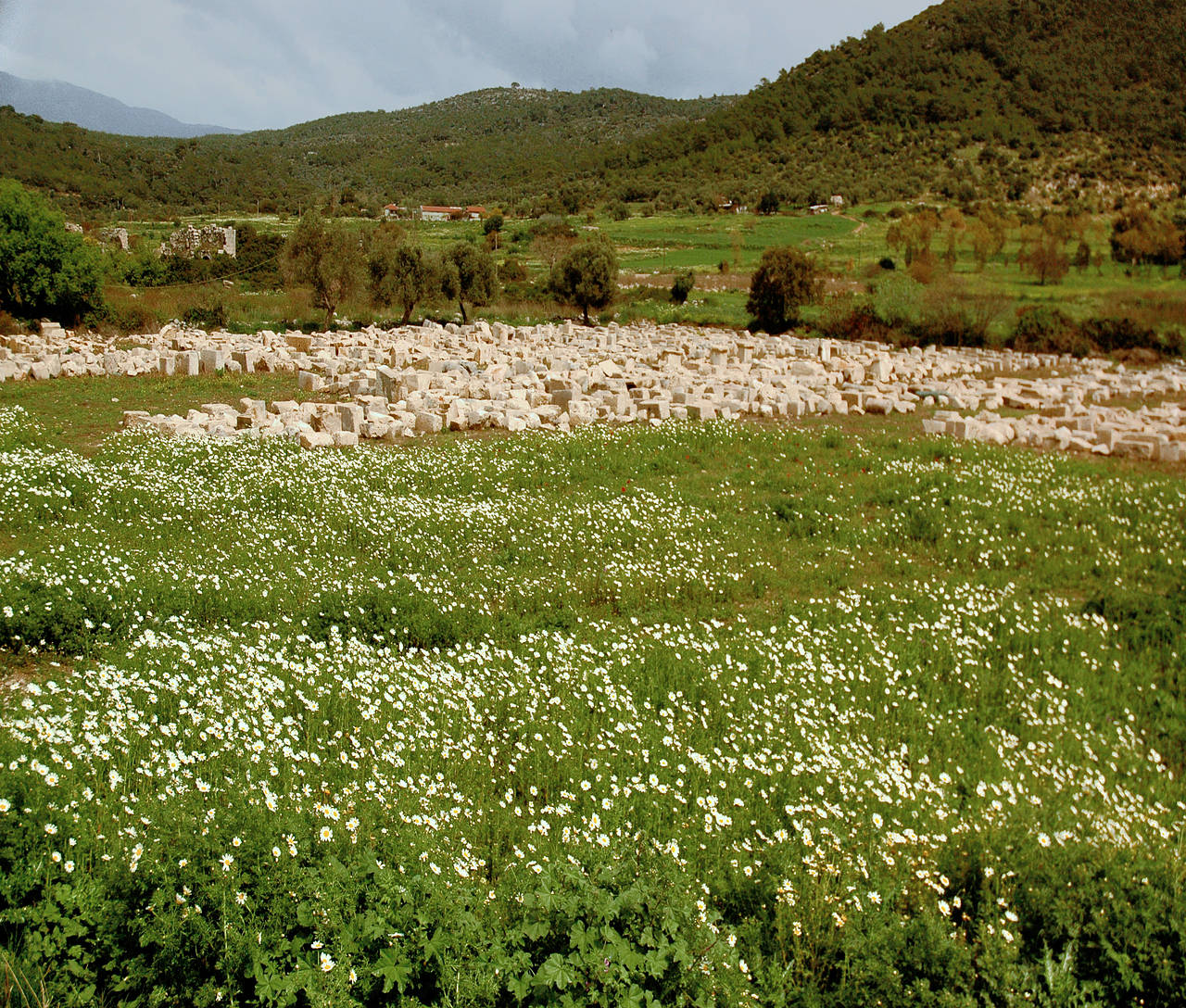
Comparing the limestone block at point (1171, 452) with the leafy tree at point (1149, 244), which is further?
the leafy tree at point (1149, 244)

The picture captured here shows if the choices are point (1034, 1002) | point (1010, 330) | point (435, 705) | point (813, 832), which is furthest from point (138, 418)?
point (1010, 330)

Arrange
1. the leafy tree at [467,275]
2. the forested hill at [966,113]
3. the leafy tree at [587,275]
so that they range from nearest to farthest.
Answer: the leafy tree at [467,275] → the leafy tree at [587,275] → the forested hill at [966,113]

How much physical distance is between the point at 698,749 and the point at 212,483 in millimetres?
8229

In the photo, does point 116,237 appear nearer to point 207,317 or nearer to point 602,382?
point 207,317

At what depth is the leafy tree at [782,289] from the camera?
1441 inches

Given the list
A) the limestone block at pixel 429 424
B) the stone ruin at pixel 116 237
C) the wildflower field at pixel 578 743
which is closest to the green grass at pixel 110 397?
the wildflower field at pixel 578 743

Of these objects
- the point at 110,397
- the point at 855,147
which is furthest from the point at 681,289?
the point at 855,147

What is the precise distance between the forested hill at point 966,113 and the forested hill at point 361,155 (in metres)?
21.7

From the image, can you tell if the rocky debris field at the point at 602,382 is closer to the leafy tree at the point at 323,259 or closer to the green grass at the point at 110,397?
the green grass at the point at 110,397

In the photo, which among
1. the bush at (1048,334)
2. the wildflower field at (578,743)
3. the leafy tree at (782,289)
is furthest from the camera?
the leafy tree at (782,289)

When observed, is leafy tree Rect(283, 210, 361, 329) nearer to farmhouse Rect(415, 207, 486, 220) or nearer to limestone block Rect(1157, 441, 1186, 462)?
limestone block Rect(1157, 441, 1186, 462)

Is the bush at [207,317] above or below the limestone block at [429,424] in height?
above

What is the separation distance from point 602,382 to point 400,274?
15.9m

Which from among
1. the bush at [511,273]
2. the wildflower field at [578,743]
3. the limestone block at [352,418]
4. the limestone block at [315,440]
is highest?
the bush at [511,273]
